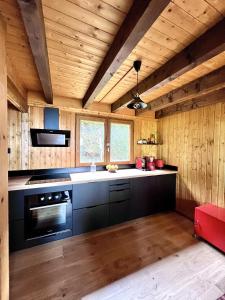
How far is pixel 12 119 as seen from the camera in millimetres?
2346

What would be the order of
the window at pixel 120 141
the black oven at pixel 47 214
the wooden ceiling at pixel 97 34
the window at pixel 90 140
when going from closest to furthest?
the wooden ceiling at pixel 97 34 → the black oven at pixel 47 214 → the window at pixel 90 140 → the window at pixel 120 141

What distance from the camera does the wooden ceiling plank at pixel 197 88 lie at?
1.71m

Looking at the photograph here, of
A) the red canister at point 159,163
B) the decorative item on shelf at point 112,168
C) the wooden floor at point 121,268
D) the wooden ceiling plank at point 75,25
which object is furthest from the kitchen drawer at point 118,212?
the wooden ceiling plank at point 75,25

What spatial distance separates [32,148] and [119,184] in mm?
1590

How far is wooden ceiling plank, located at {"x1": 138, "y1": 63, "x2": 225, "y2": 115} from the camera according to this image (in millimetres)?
1712

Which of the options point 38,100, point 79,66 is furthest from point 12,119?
point 79,66

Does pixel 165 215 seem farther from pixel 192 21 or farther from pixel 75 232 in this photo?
pixel 192 21

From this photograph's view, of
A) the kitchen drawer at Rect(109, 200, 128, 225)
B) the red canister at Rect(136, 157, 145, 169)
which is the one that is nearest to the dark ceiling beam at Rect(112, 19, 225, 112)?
the red canister at Rect(136, 157, 145, 169)

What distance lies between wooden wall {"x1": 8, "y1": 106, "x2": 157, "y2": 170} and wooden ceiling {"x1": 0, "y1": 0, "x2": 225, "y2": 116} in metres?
0.74

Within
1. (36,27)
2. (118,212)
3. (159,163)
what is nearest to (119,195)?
(118,212)

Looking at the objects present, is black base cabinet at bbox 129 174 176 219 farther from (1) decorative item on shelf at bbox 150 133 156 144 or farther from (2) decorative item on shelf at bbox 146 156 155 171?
(1) decorative item on shelf at bbox 150 133 156 144

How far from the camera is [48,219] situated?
6.97 ft

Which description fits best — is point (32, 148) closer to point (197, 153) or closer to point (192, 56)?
point (192, 56)

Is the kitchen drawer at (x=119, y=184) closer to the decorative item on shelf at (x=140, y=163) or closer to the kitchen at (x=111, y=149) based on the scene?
the kitchen at (x=111, y=149)
